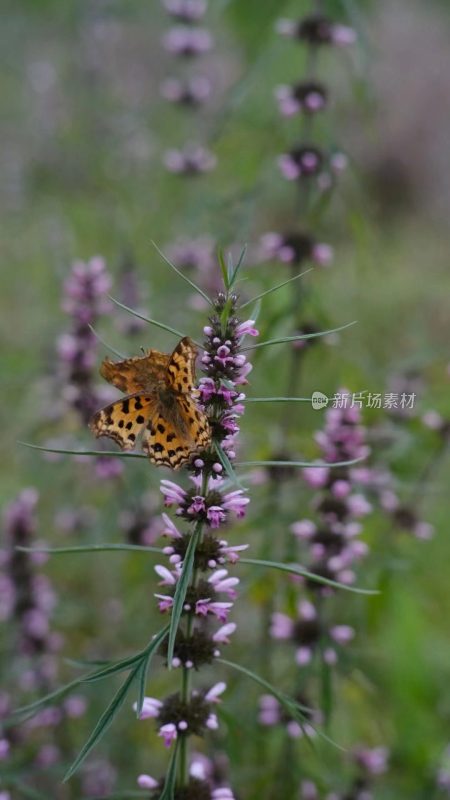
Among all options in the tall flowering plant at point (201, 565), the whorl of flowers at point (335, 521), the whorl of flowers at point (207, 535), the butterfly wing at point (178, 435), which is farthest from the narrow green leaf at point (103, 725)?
the whorl of flowers at point (335, 521)

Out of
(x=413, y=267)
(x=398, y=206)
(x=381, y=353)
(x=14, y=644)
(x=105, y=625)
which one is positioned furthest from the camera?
(x=398, y=206)

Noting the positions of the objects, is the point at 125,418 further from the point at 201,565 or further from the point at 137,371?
the point at 201,565

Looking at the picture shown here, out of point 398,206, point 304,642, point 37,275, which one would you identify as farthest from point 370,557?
point 398,206

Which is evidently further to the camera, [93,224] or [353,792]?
[93,224]

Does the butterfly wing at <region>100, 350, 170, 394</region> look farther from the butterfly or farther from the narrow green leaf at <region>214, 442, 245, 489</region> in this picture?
the narrow green leaf at <region>214, 442, 245, 489</region>

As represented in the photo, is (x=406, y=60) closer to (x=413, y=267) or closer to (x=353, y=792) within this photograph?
(x=413, y=267)

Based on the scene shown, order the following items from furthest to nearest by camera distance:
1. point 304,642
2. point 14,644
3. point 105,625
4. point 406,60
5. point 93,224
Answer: point 406,60 < point 93,224 < point 105,625 < point 14,644 < point 304,642

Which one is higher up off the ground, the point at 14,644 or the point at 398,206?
the point at 398,206

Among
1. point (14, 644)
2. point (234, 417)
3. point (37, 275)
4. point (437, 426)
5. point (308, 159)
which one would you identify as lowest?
point (14, 644)

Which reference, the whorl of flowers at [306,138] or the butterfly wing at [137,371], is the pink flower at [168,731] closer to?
the butterfly wing at [137,371]
